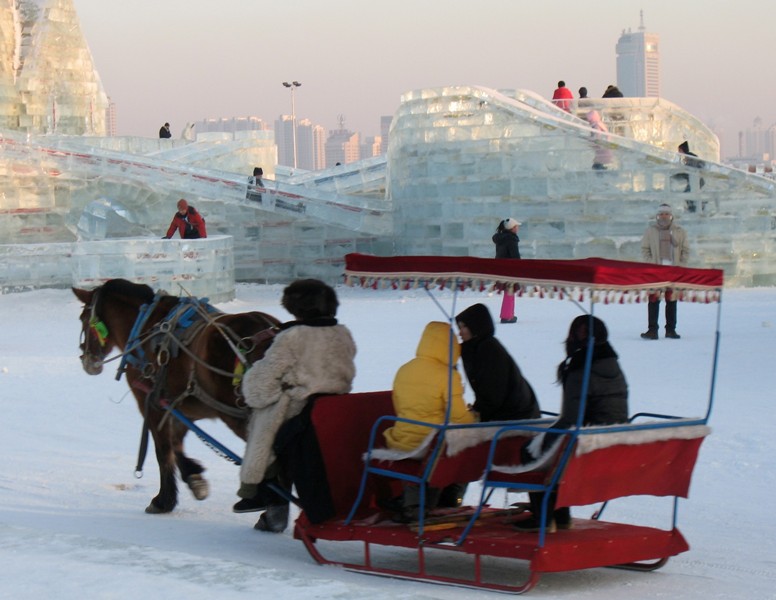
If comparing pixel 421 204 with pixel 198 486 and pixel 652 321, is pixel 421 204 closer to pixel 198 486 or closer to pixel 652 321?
pixel 652 321

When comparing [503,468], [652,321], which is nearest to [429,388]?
[503,468]

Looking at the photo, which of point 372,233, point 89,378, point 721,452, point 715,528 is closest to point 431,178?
point 372,233

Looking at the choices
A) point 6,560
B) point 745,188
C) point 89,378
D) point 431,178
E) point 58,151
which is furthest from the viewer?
point 58,151

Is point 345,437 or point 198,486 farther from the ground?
point 345,437

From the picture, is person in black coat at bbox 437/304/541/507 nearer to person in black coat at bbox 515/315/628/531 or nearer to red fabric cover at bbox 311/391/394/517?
person in black coat at bbox 515/315/628/531

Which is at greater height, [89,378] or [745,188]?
[745,188]

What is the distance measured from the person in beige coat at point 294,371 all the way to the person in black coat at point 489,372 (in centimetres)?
92

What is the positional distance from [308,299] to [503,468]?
5.22 ft

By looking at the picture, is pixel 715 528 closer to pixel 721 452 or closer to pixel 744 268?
pixel 721 452

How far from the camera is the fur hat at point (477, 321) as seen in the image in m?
6.91

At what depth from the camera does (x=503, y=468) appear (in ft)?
22.2

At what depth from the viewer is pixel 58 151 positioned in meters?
28.0

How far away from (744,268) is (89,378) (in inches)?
529

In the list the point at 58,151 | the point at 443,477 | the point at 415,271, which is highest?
the point at 58,151
